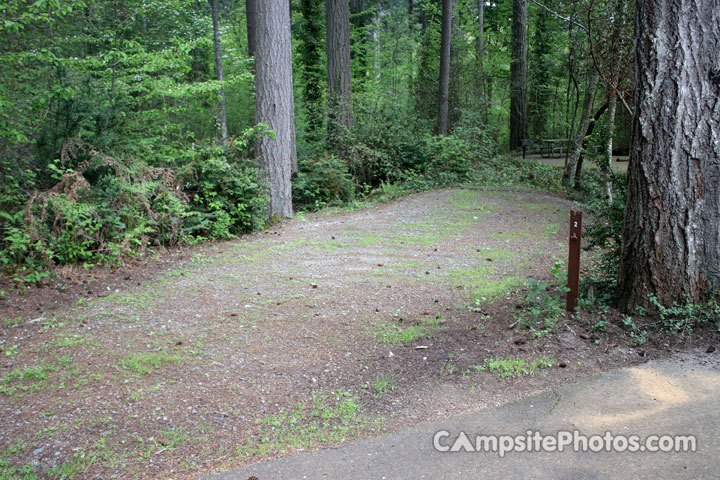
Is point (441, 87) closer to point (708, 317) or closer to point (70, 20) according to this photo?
point (70, 20)

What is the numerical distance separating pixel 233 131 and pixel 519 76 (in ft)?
41.8

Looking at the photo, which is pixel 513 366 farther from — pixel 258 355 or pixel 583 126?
pixel 583 126

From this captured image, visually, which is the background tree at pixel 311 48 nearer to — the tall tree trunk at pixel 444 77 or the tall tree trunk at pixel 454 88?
the tall tree trunk at pixel 444 77

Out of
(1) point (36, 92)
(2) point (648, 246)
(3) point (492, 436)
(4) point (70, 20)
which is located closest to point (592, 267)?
(2) point (648, 246)

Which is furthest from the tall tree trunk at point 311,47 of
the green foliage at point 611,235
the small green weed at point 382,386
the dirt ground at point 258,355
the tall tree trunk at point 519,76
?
the small green weed at point 382,386

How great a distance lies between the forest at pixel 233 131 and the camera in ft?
23.7

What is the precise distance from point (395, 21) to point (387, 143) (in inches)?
488

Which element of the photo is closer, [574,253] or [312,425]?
[312,425]

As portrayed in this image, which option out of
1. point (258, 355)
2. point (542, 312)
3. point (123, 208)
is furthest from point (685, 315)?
point (123, 208)

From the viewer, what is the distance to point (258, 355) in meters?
4.76

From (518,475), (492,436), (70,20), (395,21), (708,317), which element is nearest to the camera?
(518,475)

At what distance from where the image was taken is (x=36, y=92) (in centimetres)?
866

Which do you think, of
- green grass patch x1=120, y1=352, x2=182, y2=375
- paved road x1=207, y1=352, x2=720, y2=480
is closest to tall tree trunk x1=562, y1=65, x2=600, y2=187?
paved road x1=207, y1=352, x2=720, y2=480

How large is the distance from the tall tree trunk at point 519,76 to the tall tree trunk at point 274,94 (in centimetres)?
1529
